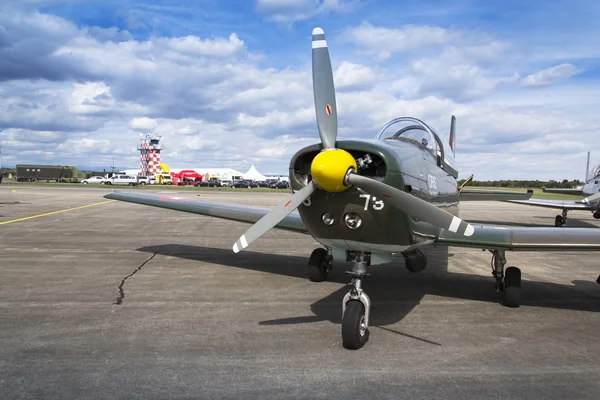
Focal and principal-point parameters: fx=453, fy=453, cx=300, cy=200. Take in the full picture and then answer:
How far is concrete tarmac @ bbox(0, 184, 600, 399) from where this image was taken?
416 centimetres

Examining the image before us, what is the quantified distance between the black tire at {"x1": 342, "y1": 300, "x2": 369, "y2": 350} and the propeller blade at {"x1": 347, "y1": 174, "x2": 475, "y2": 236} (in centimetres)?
128

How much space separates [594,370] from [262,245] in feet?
31.9

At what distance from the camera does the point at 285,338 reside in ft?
17.8

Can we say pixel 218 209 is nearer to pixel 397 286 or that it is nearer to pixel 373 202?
pixel 397 286

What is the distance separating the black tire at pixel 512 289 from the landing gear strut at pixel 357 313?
9.39 ft

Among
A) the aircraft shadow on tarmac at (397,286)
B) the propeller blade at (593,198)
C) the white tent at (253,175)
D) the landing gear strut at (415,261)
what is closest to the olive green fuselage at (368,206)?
the aircraft shadow on tarmac at (397,286)

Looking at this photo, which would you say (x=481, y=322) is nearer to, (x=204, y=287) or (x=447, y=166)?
(x=447, y=166)

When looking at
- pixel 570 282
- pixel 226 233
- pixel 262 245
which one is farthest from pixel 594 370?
pixel 226 233

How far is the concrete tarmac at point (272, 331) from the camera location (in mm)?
4160

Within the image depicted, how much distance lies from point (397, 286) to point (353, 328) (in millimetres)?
3587

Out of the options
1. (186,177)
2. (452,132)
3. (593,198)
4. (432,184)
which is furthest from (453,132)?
(186,177)

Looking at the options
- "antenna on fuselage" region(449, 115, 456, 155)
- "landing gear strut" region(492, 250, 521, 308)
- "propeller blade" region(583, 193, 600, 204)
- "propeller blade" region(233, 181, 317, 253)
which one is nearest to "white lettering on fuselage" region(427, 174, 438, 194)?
"landing gear strut" region(492, 250, 521, 308)

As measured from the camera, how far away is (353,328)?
504 centimetres

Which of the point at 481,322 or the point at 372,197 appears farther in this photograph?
the point at 481,322
